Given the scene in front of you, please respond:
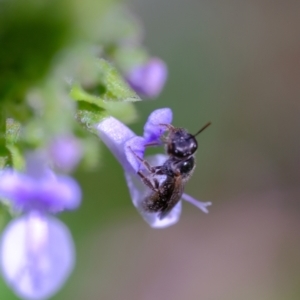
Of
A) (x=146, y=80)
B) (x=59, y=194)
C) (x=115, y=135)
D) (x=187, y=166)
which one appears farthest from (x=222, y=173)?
(x=59, y=194)

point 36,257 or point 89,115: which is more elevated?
point 89,115

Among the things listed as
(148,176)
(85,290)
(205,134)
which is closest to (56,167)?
(148,176)

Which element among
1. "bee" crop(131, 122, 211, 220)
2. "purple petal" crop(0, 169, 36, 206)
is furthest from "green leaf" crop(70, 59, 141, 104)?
"purple petal" crop(0, 169, 36, 206)

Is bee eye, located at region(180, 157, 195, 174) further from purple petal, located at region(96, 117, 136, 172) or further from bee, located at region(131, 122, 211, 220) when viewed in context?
purple petal, located at region(96, 117, 136, 172)

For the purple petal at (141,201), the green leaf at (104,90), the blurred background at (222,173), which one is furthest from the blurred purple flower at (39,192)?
the blurred background at (222,173)

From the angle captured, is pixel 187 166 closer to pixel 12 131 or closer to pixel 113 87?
pixel 113 87

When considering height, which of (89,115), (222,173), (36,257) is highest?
(89,115)
